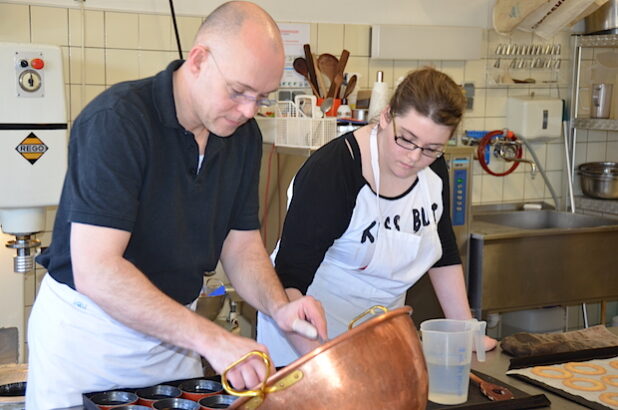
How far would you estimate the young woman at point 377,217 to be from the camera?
73.4 inches

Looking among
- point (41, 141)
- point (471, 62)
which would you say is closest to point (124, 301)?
point (41, 141)

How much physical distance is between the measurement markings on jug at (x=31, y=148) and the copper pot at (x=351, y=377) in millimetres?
1489

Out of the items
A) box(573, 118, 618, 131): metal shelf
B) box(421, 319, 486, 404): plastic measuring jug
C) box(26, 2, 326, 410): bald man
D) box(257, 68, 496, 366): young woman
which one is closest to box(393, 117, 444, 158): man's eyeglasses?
box(257, 68, 496, 366): young woman

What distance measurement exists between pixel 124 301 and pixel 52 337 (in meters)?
0.33

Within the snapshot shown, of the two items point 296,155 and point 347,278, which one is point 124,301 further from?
point 296,155

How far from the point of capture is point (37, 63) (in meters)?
2.47

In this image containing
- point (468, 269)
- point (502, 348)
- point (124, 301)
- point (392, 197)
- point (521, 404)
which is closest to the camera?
point (124, 301)

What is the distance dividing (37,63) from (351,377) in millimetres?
1728

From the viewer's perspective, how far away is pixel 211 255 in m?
1.66

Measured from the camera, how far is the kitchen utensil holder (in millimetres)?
3000

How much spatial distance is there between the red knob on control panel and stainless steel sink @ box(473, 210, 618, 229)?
2.13m

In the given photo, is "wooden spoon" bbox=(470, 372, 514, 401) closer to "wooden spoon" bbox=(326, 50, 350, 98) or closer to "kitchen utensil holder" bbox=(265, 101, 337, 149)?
"kitchen utensil holder" bbox=(265, 101, 337, 149)

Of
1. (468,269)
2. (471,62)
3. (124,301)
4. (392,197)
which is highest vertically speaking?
(471,62)

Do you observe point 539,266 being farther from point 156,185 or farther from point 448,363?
point 156,185
